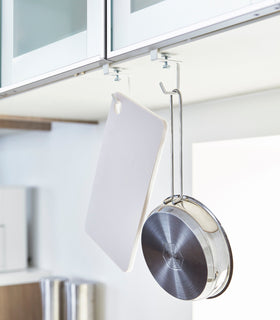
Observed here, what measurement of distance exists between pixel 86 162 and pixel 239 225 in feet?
1.99

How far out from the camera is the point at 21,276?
185 cm

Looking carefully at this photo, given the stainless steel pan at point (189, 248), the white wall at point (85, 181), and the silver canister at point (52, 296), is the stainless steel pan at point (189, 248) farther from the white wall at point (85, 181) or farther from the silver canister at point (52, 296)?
the silver canister at point (52, 296)

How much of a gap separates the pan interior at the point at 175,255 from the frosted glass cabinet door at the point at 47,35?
0.26m

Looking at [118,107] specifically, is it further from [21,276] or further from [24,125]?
[21,276]

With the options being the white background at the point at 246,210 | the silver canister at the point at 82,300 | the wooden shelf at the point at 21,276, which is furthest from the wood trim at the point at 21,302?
the white background at the point at 246,210

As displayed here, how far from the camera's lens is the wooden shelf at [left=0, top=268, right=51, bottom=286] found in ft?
5.92

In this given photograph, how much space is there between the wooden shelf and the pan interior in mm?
1075

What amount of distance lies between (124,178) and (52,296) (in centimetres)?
98

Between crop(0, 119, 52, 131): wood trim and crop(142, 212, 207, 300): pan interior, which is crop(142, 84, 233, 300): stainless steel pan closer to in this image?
crop(142, 212, 207, 300): pan interior

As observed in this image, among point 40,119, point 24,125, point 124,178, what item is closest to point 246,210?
point 124,178

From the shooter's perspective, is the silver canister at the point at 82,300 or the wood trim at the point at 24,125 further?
the wood trim at the point at 24,125

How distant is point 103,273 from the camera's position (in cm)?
164

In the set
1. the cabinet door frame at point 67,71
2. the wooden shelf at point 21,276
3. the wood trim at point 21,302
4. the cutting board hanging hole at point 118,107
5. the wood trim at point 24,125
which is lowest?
the wood trim at point 21,302

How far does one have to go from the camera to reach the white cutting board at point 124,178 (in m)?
0.80
